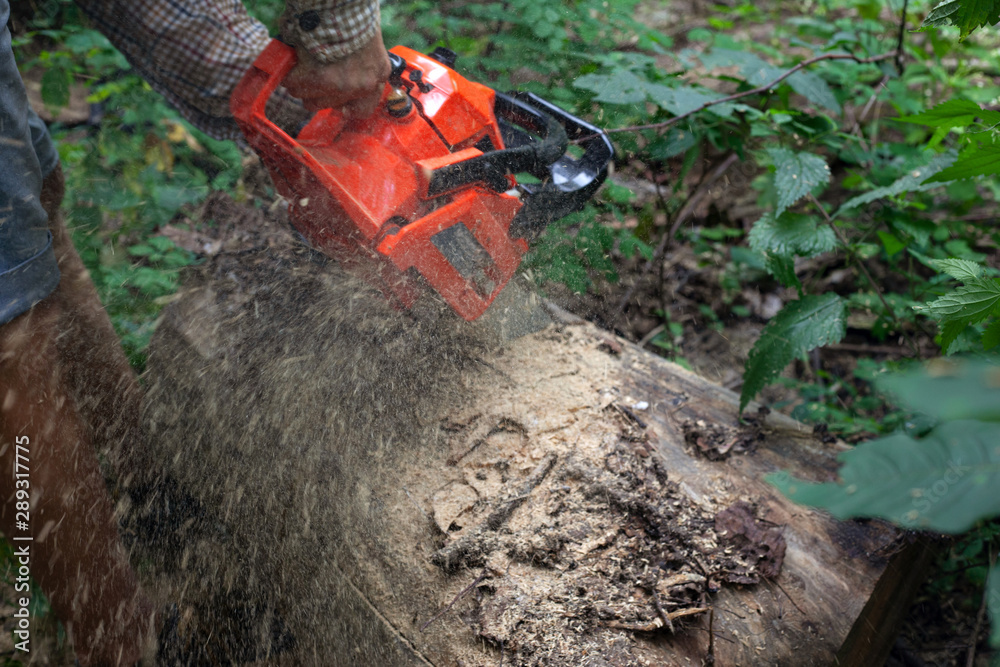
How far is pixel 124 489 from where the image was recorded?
1.80 m

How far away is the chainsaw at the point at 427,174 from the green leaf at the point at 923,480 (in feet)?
4.92

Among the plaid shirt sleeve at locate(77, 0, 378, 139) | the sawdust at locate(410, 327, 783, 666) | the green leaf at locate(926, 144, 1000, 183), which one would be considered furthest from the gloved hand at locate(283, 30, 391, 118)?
the green leaf at locate(926, 144, 1000, 183)

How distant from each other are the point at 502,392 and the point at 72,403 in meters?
1.25

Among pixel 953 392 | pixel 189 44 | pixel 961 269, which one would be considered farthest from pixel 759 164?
pixel 953 392

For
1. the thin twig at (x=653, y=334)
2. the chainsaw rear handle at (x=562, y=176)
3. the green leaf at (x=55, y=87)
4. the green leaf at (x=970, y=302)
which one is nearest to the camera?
the green leaf at (x=970, y=302)

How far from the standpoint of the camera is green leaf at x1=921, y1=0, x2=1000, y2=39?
114cm

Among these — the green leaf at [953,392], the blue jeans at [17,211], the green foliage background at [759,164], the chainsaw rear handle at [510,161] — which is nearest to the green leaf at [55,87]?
the green foliage background at [759,164]

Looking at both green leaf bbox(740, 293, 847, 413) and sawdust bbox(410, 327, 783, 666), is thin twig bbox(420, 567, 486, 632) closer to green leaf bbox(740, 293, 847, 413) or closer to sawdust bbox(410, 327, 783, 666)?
sawdust bbox(410, 327, 783, 666)

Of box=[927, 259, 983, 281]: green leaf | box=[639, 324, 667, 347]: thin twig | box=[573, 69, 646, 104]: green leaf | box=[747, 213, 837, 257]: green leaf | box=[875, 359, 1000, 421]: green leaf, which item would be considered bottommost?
box=[639, 324, 667, 347]: thin twig

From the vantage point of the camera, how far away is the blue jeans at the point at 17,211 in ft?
4.50

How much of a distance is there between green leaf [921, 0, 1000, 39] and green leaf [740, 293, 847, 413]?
92 cm

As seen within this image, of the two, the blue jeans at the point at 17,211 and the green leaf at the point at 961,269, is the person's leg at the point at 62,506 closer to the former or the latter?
the blue jeans at the point at 17,211

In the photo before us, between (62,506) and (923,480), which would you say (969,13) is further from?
(62,506)

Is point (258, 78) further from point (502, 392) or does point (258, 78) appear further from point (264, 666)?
point (264, 666)
